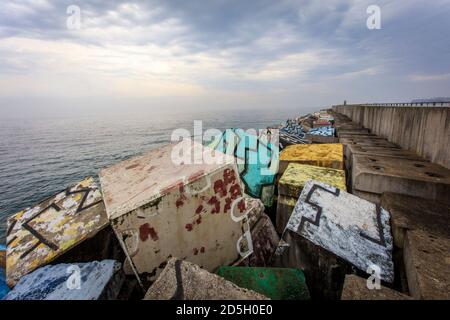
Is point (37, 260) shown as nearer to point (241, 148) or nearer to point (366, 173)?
point (241, 148)

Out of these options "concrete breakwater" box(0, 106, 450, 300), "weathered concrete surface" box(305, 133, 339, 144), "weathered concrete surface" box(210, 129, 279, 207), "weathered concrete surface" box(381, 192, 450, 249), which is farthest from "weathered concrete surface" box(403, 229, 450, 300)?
"weathered concrete surface" box(305, 133, 339, 144)

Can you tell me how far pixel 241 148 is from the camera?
530 cm

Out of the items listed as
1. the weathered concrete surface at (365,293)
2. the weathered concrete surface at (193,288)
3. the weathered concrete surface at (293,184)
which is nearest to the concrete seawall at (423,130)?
the weathered concrete surface at (293,184)

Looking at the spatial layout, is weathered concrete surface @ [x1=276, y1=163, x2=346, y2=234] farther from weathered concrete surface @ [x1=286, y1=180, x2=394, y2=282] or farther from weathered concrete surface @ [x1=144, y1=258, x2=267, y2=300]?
weathered concrete surface @ [x1=144, y1=258, x2=267, y2=300]

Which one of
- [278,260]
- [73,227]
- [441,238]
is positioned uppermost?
[441,238]

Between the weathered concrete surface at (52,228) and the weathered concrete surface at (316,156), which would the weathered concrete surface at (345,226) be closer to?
the weathered concrete surface at (316,156)

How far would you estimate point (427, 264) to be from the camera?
5.65 ft

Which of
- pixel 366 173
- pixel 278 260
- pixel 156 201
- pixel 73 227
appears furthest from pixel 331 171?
pixel 73 227

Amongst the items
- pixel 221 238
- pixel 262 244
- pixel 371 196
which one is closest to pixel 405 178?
pixel 371 196

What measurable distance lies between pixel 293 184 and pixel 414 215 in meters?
1.46

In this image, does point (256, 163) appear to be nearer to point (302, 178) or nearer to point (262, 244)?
point (302, 178)

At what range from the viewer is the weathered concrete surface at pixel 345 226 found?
6.84 ft

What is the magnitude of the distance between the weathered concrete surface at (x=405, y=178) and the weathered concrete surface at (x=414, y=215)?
0.12 meters
